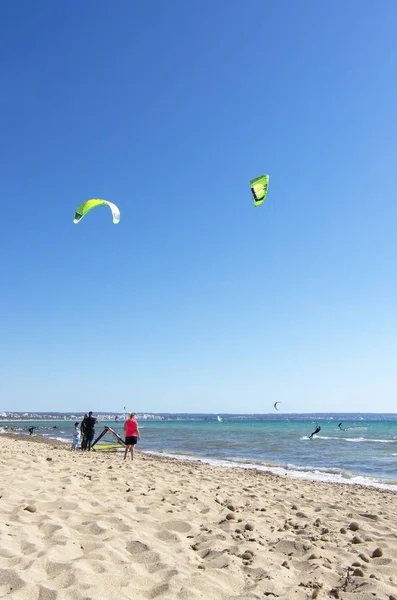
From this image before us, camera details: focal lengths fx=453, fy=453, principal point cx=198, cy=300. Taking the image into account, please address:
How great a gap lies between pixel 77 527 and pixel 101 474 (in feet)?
13.9

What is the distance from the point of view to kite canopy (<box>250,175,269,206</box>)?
11.2 m

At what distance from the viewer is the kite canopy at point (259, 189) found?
11.2m

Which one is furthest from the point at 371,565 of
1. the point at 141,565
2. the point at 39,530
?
the point at 39,530

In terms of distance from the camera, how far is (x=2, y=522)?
4.47 metres

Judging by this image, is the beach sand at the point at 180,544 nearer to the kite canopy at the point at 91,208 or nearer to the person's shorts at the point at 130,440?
the person's shorts at the point at 130,440

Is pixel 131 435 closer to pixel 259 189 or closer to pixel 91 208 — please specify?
pixel 91 208

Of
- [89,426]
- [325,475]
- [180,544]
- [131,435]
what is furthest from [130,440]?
[180,544]

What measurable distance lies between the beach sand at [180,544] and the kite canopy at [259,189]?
22.5 feet

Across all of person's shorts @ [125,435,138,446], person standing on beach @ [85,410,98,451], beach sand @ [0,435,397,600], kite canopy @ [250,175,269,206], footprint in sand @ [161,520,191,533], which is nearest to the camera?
beach sand @ [0,435,397,600]

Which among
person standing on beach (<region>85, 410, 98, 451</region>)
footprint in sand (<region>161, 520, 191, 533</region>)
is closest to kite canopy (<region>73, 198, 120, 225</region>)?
person standing on beach (<region>85, 410, 98, 451</region>)

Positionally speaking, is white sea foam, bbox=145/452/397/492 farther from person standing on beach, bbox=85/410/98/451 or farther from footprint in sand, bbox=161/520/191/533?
footprint in sand, bbox=161/520/191/533

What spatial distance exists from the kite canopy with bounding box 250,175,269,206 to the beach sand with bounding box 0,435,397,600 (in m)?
6.86

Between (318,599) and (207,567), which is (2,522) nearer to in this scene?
(207,567)

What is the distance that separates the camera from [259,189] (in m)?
11.4
